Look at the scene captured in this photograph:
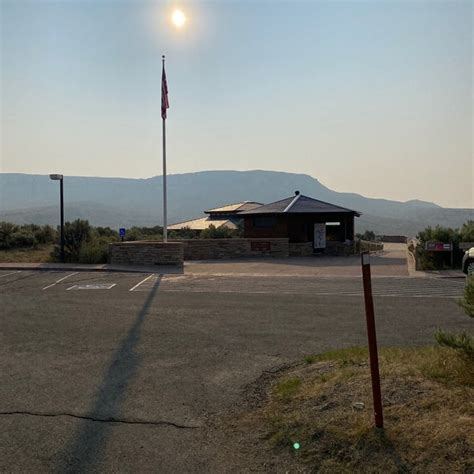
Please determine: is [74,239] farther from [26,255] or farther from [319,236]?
[319,236]

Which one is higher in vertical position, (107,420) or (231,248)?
(231,248)

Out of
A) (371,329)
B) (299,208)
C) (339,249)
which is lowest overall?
(339,249)

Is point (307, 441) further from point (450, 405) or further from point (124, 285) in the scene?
point (124, 285)

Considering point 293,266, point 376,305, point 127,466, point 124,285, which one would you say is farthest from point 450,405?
point 293,266

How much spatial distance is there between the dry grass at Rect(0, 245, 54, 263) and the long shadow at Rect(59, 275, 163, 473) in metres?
17.5

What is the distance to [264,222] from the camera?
103ft

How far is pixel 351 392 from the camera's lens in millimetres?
4750

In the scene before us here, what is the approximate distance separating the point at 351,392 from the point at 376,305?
6844 mm

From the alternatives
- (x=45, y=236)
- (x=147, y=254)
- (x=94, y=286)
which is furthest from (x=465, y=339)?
(x=45, y=236)

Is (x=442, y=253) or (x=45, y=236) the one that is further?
(x=45, y=236)

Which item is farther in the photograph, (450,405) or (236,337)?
(236,337)

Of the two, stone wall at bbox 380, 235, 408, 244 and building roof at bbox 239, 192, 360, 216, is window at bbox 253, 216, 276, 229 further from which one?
stone wall at bbox 380, 235, 408, 244

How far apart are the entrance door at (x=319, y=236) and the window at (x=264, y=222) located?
258 cm

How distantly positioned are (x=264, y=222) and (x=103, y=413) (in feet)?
87.4
